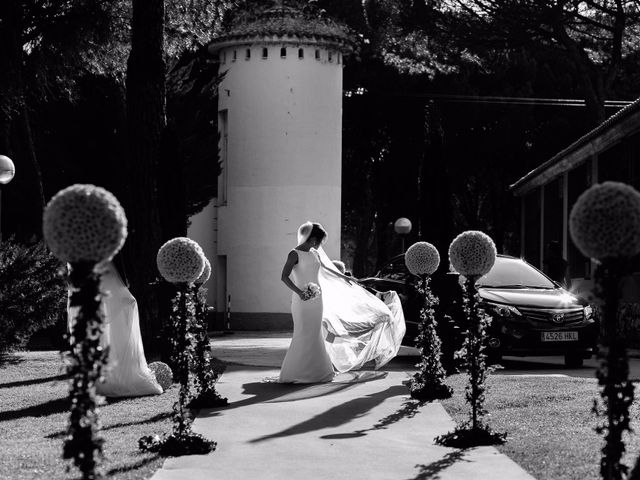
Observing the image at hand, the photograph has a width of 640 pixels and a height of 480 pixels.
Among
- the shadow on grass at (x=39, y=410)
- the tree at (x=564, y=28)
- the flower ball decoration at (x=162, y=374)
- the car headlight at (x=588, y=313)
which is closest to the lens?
the shadow on grass at (x=39, y=410)

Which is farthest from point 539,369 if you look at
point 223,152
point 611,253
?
point 223,152

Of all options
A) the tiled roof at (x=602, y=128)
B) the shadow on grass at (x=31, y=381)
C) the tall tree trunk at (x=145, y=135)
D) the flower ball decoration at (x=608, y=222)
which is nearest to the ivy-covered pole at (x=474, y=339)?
the flower ball decoration at (x=608, y=222)

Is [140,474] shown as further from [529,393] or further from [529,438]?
[529,393]

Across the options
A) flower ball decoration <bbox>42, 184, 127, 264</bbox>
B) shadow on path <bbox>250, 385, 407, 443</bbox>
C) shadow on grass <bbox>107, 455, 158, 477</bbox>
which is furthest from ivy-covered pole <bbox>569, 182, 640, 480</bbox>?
shadow on path <bbox>250, 385, 407, 443</bbox>

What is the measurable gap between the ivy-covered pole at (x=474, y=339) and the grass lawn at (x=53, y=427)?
7.90ft

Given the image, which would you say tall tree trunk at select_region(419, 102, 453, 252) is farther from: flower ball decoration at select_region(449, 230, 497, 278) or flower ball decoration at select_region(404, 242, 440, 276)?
flower ball decoration at select_region(449, 230, 497, 278)

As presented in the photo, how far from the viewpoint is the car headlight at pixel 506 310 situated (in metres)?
15.8

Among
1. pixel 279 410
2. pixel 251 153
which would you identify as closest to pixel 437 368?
pixel 279 410

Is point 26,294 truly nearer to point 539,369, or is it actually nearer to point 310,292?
point 310,292

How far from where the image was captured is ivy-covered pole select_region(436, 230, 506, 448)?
8.86 meters

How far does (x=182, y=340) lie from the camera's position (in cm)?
895

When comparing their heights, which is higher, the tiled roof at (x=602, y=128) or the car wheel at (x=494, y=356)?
the tiled roof at (x=602, y=128)

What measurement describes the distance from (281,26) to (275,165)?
3663 mm

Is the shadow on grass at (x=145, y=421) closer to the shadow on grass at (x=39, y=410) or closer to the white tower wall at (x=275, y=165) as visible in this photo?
the shadow on grass at (x=39, y=410)
